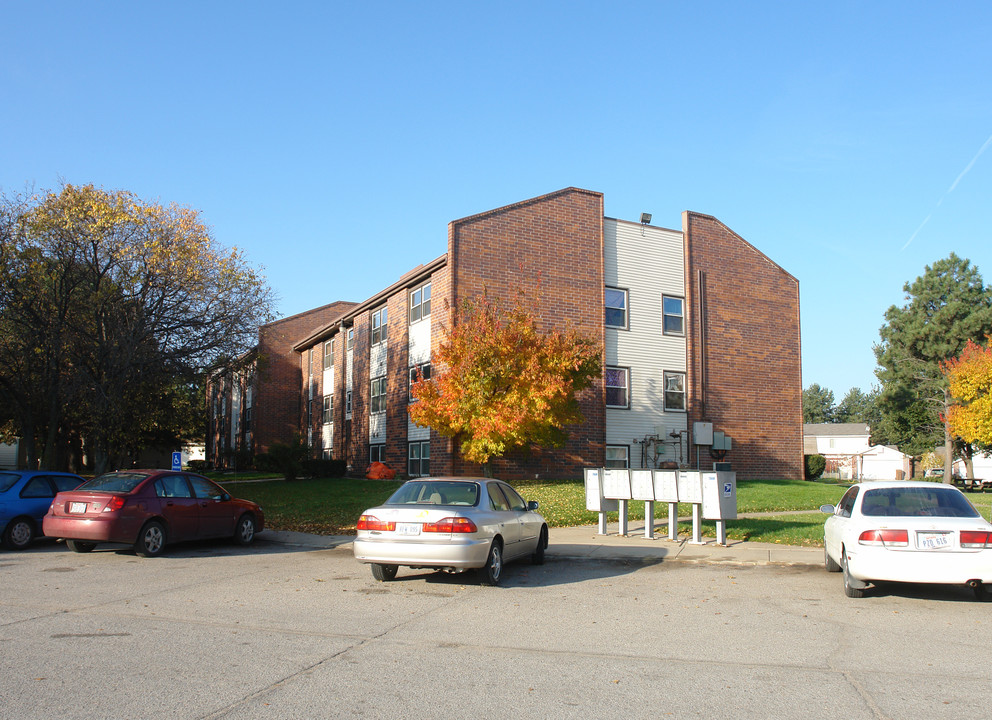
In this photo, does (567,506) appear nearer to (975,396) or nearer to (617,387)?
(617,387)

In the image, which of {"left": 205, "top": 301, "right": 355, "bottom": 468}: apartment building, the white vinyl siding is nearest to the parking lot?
the white vinyl siding

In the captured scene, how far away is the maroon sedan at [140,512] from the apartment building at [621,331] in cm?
1255

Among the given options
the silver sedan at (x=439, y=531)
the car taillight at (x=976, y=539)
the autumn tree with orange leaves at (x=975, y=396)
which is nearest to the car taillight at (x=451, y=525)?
the silver sedan at (x=439, y=531)

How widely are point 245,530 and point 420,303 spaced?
15972 millimetres

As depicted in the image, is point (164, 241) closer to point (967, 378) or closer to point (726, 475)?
point (726, 475)

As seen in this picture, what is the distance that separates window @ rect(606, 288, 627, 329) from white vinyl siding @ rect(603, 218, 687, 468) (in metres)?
0.16

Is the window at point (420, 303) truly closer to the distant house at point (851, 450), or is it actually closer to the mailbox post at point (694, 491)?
the mailbox post at point (694, 491)

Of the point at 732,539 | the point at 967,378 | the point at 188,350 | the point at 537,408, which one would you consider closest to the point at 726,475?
the point at 732,539

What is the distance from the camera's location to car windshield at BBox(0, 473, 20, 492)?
45.8ft

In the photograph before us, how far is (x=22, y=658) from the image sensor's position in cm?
638

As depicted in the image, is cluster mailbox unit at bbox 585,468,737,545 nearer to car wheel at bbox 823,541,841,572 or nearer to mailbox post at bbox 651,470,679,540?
mailbox post at bbox 651,470,679,540

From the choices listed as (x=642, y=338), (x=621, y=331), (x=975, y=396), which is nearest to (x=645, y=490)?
(x=975, y=396)

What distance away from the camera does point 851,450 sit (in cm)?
9319

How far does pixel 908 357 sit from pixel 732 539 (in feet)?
157
